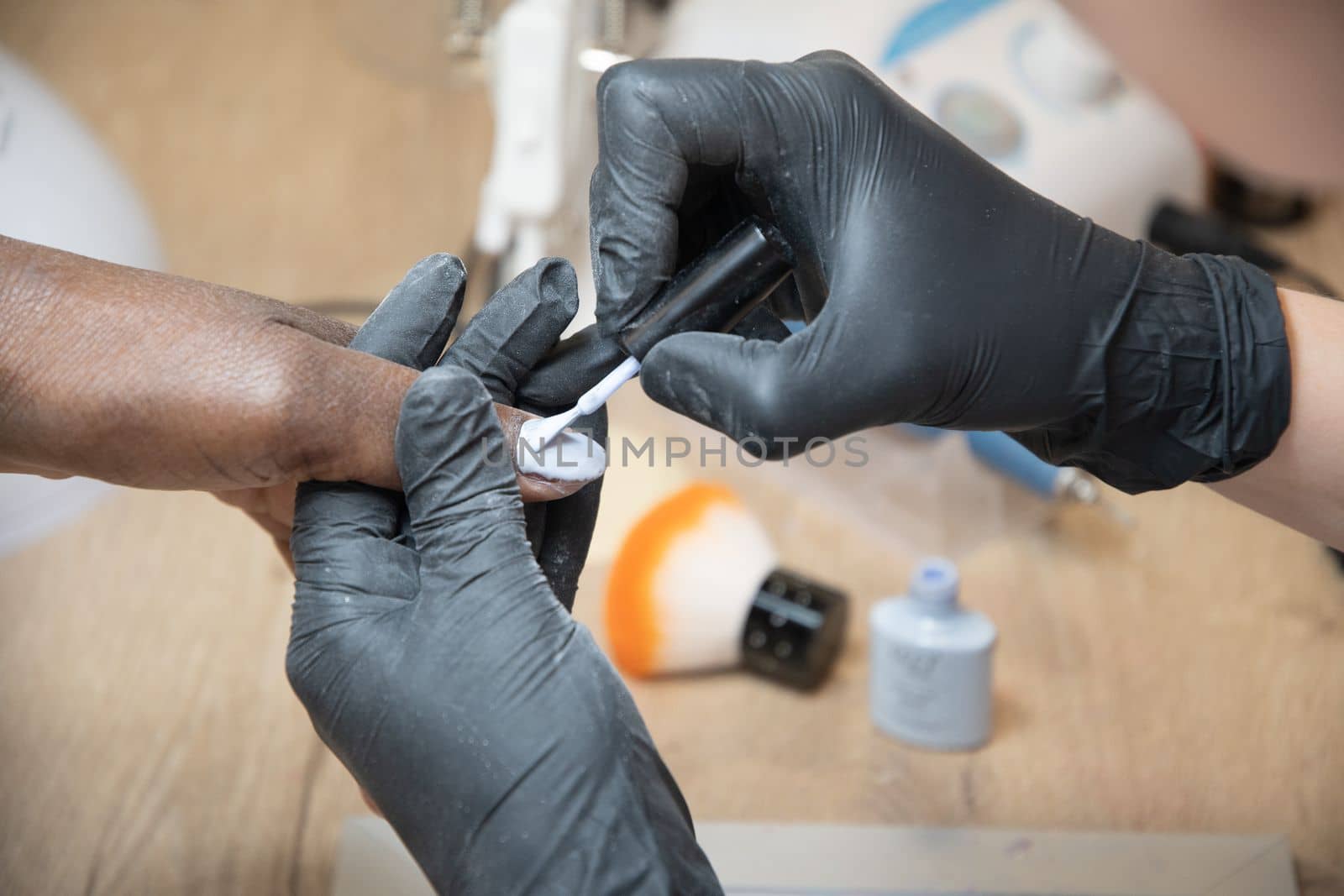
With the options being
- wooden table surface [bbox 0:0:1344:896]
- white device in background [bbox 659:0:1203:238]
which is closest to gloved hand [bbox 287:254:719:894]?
wooden table surface [bbox 0:0:1344:896]

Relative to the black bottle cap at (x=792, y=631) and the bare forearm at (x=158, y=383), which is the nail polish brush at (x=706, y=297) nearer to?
the bare forearm at (x=158, y=383)

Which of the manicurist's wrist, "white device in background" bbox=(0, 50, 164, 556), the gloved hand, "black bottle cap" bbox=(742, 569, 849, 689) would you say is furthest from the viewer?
"black bottle cap" bbox=(742, 569, 849, 689)

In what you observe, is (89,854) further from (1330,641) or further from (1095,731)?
(1330,641)

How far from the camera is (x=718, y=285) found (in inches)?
27.1

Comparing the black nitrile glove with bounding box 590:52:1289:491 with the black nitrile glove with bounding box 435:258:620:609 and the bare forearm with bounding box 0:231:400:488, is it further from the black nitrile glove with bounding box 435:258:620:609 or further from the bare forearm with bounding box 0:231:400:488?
the bare forearm with bounding box 0:231:400:488

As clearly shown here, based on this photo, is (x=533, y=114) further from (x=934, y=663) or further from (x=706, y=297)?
(x=934, y=663)

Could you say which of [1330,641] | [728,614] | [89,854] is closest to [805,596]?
[728,614]

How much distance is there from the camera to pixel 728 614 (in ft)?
3.33

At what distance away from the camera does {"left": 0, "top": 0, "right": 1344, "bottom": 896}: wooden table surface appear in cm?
92

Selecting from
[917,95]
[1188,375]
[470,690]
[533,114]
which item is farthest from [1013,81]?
[470,690]

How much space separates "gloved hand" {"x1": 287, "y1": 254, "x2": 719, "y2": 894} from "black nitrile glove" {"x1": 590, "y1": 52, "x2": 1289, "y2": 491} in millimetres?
138

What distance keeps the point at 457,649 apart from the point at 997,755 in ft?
1.89

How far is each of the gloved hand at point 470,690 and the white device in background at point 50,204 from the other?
1.22 ft

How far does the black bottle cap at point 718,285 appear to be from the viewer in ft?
2.25
